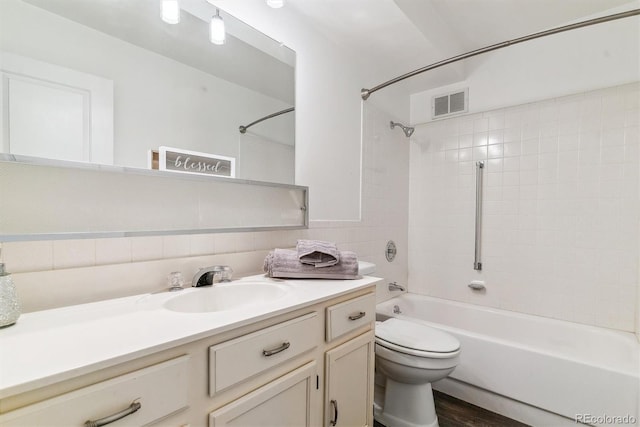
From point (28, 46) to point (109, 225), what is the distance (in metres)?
0.57

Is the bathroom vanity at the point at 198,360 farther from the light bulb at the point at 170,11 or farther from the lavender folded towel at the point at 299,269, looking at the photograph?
the light bulb at the point at 170,11

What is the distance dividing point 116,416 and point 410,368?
4.33ft

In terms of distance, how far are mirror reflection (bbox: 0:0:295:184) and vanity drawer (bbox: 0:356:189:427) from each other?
2.32 ft

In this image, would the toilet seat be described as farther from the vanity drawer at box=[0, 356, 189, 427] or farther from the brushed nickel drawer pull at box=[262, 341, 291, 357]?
the vanity drawer at box=[0, 356, 189, 427]

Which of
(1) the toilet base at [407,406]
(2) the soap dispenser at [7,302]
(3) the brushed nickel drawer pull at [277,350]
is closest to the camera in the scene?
(2) the soap dispenser at [7,302]

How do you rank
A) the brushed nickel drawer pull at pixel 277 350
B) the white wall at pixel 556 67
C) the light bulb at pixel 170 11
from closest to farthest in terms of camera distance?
the brushed nickel drawer pull at pixel 277 350 → the light bulb at pixel 170 11 → the white wall at pixel 556 67

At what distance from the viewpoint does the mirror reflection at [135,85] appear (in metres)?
0.85

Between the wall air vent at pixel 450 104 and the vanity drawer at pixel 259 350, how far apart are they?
88.6 inches

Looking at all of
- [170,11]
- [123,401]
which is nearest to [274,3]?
[170,11]

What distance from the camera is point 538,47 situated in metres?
2.14

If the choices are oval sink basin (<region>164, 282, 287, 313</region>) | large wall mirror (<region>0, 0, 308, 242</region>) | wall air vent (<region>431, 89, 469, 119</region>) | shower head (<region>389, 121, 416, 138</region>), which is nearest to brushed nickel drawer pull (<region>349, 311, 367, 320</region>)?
oval sink basin (<region>164, 282, 287, 313</region>)

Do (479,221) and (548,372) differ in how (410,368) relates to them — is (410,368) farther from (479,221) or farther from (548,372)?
(479,221)

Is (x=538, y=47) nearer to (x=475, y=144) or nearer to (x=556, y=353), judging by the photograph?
(x=475, y=144)

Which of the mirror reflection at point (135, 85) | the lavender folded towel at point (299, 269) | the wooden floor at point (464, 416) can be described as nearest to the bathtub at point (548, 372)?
the wooden floor at point (464, 416)
